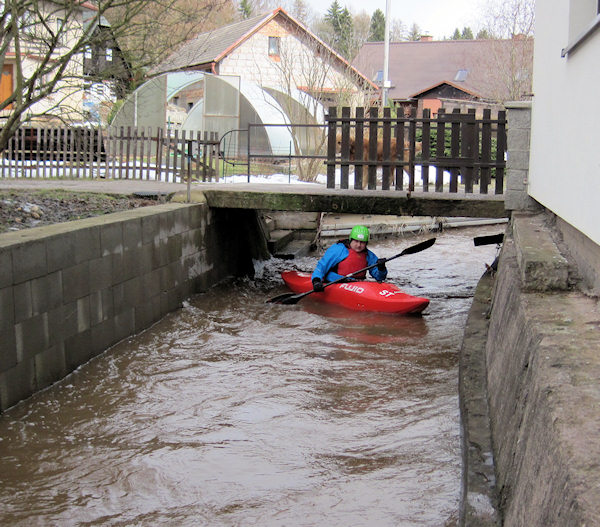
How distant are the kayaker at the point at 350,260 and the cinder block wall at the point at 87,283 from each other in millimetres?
1871

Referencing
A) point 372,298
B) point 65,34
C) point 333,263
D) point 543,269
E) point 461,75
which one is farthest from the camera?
point 461,75

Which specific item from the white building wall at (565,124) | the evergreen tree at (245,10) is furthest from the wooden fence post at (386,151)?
the evergreen tree at (245,10)

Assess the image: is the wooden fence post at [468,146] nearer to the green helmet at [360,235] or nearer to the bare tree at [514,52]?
the green helmet at [360,235]

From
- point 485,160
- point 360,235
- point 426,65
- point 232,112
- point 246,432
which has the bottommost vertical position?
point 246,432

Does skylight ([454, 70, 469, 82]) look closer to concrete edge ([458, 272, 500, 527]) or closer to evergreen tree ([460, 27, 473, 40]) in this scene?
concrete edge ([458, 272, 500, 527])

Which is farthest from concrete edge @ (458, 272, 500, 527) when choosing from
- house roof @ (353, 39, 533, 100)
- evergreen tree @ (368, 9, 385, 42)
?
evergreen tree @ (368, 9, 385, 42)

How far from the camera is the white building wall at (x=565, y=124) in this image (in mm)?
4426

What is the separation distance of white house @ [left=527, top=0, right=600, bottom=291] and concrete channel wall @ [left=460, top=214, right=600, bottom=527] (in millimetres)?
256

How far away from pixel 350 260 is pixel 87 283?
16.2 ft

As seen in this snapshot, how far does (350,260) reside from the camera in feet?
38.2

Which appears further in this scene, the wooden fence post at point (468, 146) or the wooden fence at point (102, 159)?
the wooden fence at point (102, 159)

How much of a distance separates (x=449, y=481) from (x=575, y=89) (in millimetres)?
2767

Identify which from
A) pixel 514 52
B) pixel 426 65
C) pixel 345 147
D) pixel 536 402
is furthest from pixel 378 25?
pixel 536 402

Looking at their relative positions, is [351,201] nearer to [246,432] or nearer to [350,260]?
[350,260]
